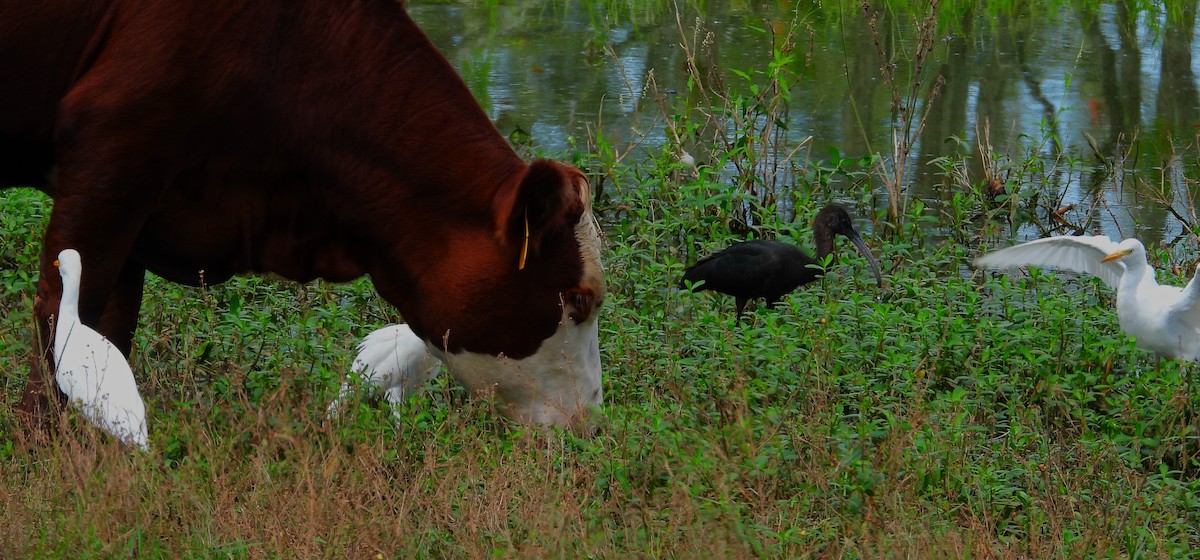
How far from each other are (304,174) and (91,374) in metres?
0.80

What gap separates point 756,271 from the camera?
246 inches

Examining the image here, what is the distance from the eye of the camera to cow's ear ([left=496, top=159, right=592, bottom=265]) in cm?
388

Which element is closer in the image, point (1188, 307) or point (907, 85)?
point (1188, 307)

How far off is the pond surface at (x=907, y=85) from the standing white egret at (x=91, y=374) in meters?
3.95

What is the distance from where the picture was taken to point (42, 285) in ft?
13.2

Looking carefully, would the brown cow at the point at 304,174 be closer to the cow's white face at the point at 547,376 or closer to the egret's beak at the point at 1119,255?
the cow's white face at the point at 547,376

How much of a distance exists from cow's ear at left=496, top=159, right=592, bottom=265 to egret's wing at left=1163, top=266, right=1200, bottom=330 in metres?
2.41

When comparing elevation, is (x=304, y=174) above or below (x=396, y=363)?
above

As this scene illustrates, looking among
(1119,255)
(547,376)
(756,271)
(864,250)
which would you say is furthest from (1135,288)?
(547,376)

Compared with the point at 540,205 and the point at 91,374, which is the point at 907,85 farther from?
the point at 91,374

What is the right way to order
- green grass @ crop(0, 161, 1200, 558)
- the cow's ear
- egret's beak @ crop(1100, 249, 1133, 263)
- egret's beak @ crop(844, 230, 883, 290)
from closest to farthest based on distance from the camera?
green grass @ crop(0, 161, 1200, 558) < the cow's ear < egret's beak @ crop(1100, 249, 1133, 263) < egret's beak @ crop(844, 230, 883, 290)

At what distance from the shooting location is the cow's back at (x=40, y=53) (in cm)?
400

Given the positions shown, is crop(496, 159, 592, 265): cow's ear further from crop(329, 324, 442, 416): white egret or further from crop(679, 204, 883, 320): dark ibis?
crop(679, 204, 883, 320): dark ibis

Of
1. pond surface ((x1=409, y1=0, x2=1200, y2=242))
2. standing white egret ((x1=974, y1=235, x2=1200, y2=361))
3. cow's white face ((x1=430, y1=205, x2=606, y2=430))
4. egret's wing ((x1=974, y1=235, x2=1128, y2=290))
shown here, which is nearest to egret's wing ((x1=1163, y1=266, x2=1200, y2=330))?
standing white egret ((x1=974, y1=235, x2=1200, y2=361))
